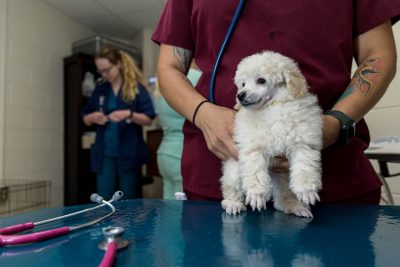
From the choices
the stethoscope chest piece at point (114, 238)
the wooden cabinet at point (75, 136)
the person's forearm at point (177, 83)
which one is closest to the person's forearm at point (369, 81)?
the person's forearm at point (177, 83)

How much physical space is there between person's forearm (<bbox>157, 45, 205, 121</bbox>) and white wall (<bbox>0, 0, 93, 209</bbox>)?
2454mm

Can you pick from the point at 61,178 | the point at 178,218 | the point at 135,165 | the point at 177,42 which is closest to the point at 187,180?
the point at 178,218

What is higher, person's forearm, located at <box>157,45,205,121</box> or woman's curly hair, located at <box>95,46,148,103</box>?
woman's curly hair, located at <box>95,46,148,103</box>

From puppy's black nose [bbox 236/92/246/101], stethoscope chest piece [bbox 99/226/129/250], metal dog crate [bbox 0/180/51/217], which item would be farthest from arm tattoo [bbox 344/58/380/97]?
metal dog crate [bbox 0/180/51/217]

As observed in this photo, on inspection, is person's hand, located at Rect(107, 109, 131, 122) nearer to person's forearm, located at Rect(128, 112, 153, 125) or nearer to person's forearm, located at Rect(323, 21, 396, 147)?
person's forearm, located at Rect(128, 112, 153, 125)

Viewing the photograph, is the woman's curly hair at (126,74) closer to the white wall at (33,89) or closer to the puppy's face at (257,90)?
the white wall at (33,89)

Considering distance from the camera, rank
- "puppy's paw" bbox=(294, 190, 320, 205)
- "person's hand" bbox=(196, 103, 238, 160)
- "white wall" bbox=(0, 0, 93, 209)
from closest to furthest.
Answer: "puppy's paw" bbox=(294, 190, 320, 205) → "person's hand" bbox=(196, 103, 238, 160) → "white wall" bbox=(0, 0, 93, 209)

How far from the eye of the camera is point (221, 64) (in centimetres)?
86

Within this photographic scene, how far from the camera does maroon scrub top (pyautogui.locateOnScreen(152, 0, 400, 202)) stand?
2.58 ft

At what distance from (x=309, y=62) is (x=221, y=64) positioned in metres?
0.20

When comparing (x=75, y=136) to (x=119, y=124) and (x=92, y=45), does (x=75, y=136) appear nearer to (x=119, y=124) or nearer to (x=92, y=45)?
(x=92, y=45)

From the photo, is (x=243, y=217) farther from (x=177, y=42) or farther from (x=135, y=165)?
(x=135, y=165)

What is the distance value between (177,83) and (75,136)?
2.85 m

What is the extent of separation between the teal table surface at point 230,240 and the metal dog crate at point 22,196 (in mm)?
2328
